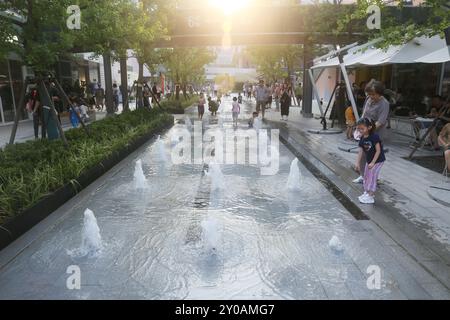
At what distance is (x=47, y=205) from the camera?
588 centimetres

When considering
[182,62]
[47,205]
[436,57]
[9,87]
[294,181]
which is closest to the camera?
[47,205]

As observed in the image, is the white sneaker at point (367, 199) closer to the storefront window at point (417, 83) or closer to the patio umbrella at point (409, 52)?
the patio umbrella at point (409, 52)

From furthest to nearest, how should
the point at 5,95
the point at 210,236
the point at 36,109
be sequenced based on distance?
the point at 5,95 → the point at 36,109 → the point at 210,236

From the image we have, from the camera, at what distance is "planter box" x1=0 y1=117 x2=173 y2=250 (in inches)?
192

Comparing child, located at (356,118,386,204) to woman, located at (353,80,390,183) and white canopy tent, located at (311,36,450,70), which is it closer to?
woman, located at (353,80,390,183)

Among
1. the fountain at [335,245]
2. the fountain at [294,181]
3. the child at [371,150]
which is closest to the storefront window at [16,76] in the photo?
the fountain at [294,181]

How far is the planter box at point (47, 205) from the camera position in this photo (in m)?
4.86

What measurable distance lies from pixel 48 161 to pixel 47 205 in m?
1.69

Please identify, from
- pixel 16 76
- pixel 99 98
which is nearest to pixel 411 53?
pixel 16 76

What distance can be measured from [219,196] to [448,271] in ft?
12.5

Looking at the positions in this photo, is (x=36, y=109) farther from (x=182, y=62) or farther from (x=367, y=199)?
(x=182, y=62)

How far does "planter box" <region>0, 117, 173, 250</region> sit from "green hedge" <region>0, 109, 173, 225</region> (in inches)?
3.5
